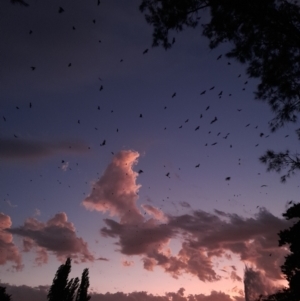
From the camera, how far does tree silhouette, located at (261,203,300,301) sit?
56.7 ft

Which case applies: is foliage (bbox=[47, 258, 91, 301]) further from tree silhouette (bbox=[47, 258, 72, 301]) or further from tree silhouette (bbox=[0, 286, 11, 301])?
tree silhouette (bbox=[0, 286, 11, 301])

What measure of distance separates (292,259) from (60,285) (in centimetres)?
3535

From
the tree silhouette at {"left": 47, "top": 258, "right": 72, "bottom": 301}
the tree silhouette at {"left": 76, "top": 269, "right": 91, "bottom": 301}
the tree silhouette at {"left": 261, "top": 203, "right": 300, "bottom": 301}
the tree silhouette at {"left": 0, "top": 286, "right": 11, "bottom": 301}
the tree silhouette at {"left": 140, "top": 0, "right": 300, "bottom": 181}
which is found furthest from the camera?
the tree silhouette at {"left": 76, "top": 269, "right": 91, "bottom": 301}

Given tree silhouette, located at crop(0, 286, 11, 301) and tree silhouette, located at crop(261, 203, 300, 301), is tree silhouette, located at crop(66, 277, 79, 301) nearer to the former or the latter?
tree silhouette, located at crop(0, 286, 11, 301)

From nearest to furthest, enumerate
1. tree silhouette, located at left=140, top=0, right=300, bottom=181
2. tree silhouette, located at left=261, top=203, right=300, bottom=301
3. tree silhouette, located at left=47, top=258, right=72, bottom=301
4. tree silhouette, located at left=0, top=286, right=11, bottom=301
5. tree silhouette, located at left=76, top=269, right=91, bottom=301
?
Result: tree silhouette, located at left=140, top=0, right=300, bottom=181, tree silhouette, located at left=261, top=203, right=300, bottom=301, tree silhouette, located at left=0, top=286, right=11, bottom=301, tree silhouette, located at left=47, top=258, right=72, bottom=301, tree silhouette, located at left=76, top=269, right=91, bottom=301

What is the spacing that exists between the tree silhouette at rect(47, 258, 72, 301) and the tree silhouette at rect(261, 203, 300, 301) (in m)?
32.3

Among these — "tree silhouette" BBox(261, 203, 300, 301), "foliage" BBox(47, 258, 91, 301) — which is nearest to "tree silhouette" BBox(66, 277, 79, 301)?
"foliage" BBox(47, 258, 91, 301)

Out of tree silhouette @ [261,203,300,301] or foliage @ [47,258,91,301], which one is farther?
foliage @ [47,258,91,301]

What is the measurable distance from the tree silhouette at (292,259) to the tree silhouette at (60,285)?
106 ft

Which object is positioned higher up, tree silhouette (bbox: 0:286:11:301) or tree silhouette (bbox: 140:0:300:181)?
tree silhouette (bbox: 140:0:300:181)

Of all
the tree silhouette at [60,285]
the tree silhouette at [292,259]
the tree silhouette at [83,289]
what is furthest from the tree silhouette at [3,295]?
the tree silhouette at [292,259]

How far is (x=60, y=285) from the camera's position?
38.3m

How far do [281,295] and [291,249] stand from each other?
155 inches

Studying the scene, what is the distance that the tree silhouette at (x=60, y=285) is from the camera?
3731 centimetres
